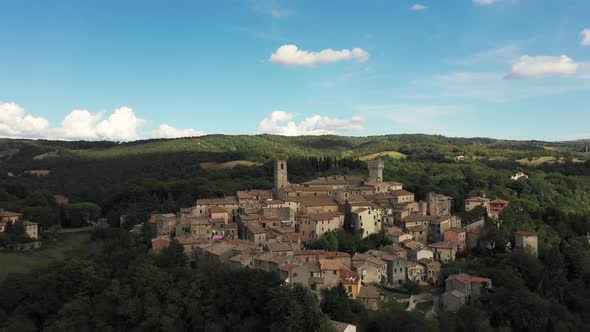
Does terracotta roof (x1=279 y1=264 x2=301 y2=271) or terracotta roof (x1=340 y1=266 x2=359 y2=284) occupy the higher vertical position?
terracotta roof (x1=279 y1=264 x2=301 y2=271)

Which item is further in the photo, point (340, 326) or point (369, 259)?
point (369, 259)

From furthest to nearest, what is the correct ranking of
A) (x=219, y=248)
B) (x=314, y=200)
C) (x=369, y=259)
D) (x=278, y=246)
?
(x=314, y=200) < (x=278, y=246) < (x=369, y=259) < (x=219, y=248)

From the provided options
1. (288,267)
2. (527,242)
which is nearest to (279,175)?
(288,267)

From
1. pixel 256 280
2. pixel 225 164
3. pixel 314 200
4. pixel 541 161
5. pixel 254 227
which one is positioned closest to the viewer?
pixel 256 280

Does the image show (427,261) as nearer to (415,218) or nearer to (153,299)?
(415,218)

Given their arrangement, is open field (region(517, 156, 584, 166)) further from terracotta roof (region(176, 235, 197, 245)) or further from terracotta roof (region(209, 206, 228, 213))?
terracotta roof (region(176, 235, 197, 245))

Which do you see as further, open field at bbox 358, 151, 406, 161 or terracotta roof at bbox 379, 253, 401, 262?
open field at bbox 358, 151, 406, 161

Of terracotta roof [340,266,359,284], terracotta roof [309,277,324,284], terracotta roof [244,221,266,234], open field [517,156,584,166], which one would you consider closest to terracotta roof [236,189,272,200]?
terracotta roof [244,221,266,234]

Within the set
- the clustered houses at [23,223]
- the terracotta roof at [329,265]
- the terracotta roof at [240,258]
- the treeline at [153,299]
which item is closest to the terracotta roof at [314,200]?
the terracotta roof at [240,258]
